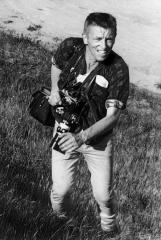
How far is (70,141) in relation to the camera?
12.1 ft

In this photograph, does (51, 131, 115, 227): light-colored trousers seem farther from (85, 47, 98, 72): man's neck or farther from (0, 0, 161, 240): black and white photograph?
(85, 47, 98, 72): man's neck

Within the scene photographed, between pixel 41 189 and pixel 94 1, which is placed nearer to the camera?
pixel 41 189

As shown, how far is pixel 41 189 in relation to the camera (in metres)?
4.36

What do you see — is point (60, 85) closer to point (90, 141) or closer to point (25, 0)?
point (90, 141)

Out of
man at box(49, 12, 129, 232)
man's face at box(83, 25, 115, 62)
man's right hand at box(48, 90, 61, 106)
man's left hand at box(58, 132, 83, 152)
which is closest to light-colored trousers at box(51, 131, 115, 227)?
man at box(49, 12, 129, 232)

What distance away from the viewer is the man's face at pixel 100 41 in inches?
144

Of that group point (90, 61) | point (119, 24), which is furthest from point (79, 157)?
point (119, 24)

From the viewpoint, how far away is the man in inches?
145

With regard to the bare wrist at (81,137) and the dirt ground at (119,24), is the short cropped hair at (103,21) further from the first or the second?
the dirt ground at (119,24)

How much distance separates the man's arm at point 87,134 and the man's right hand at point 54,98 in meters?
0.29

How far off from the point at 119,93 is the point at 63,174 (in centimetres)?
85

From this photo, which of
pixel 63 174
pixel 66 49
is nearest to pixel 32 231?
pixel 63 174

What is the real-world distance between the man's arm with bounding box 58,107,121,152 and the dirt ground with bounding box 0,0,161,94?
37.1 ft

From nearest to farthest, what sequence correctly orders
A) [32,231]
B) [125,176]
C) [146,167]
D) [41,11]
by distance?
[32,231] < [125,176] < [146,167] < [41,11]
